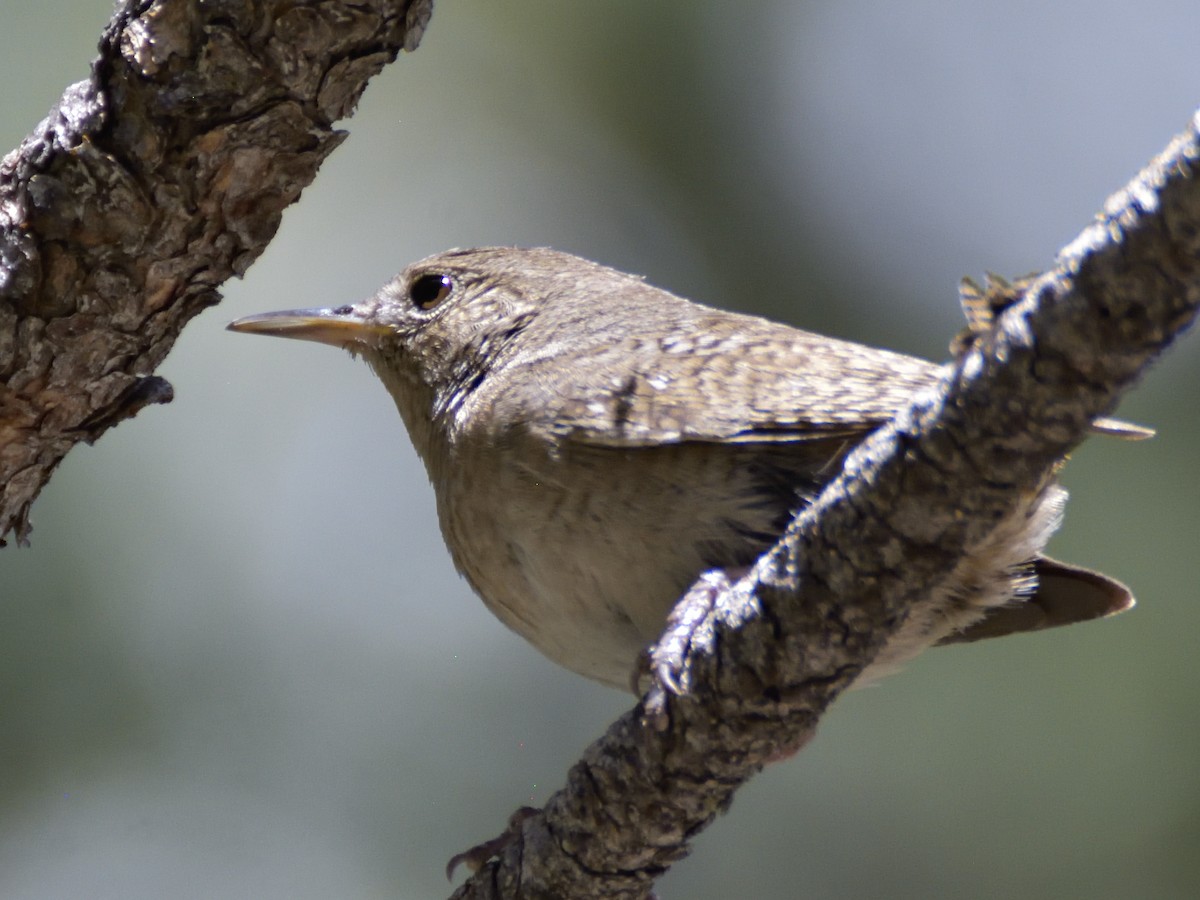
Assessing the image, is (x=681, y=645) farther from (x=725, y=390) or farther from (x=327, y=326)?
(x=327, y=326)

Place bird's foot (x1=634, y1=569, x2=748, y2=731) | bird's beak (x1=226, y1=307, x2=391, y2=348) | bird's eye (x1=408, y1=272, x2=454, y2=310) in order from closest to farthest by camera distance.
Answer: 1. bird's foot (x1=634, y1=569, x2=748, y2=731)
2. bird's beak (x1=226, y1=307, x2=391, y2=348)
3. bird's eye (x1=408, y1=272, x2=454, y2=310)

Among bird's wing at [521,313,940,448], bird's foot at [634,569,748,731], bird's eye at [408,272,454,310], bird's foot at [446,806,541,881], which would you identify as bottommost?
bird's foot at [446,806,541,881]

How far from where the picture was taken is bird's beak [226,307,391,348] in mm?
3941

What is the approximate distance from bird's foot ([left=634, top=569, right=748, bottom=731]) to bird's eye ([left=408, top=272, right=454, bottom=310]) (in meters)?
1.56

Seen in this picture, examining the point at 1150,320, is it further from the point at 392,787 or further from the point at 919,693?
the point at 392,787

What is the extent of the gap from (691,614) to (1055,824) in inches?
137

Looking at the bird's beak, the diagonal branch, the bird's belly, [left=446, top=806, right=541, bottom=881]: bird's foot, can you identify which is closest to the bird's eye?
the bird's beak

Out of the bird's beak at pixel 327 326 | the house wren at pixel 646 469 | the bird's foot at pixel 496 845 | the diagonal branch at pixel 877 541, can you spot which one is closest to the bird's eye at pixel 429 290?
the bird's beak at pixel 327 326

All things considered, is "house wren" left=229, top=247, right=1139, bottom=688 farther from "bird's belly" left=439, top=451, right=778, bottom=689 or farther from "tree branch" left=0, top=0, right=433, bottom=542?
"tree branch" left=0, top=0, right=433, bottom=542

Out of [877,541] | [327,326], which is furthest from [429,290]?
[877,541]

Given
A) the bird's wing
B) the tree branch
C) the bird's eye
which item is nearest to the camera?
the tree branch

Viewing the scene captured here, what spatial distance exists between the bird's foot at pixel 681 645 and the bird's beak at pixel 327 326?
1.57m

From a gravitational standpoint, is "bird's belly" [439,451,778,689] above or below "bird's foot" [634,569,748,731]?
above

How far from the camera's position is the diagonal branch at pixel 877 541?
1472mm
